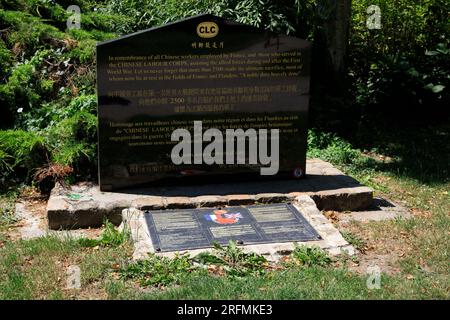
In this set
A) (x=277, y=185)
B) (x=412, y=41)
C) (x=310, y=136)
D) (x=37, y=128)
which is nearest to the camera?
(x=277, y=185)

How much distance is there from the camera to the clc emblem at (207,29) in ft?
20.5

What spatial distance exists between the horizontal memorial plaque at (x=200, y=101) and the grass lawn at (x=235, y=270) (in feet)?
3.19

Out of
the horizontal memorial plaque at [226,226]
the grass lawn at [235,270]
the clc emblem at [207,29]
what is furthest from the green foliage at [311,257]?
the clc emblem at [207,29]

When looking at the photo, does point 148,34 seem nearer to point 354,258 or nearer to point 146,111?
point 146,111

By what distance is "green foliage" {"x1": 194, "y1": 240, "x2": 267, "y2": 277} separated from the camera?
4996 millimetres

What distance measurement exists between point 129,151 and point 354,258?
238cm

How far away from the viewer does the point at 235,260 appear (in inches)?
203

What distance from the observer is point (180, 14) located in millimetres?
9453

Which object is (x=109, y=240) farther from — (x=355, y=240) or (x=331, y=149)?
(x=331, y=149)

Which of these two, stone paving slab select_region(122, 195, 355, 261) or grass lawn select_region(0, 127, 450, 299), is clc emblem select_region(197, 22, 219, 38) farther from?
grass lawn select_region(0, 127, 450, 299)

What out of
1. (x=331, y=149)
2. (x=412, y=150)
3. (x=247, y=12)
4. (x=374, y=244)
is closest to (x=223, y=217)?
(x=374, y=244)

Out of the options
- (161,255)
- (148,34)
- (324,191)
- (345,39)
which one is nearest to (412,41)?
(345,39)

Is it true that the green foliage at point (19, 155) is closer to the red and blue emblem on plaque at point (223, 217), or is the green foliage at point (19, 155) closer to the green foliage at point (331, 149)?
the red and blue emblem on plaque at point (223, 217)

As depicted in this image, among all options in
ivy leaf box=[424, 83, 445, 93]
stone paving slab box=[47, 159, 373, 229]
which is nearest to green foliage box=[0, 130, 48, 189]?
stone paving slab box=[47, 159, 373, 229]
